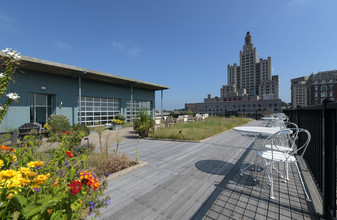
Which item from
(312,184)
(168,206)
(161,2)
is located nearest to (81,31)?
(161,2)

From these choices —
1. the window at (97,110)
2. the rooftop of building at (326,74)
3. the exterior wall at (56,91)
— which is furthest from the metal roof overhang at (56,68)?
the rooftop of building at (326,74)

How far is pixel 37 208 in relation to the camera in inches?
29.6

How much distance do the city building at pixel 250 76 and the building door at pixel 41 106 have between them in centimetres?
10583

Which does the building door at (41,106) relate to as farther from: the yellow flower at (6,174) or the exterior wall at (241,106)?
the exterior wall at (241,106)

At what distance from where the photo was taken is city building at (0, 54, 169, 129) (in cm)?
886

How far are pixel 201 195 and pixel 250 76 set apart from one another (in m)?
127

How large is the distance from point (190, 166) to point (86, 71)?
10429 millimetres

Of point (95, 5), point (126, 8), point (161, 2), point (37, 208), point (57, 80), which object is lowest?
point (37, 208)

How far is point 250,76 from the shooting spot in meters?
110

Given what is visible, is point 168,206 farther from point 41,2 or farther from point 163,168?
point 41,2

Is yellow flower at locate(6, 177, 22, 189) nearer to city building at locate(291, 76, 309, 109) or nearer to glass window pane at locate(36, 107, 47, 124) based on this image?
glass window pane at locate(36, 107, 47, 124)

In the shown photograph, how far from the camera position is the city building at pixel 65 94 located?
29.1 ft

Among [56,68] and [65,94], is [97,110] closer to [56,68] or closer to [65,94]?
[65,94]

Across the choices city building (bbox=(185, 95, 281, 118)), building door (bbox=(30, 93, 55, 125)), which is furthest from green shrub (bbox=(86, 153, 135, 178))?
city building (bbox=(185, 95, 281, 118))
